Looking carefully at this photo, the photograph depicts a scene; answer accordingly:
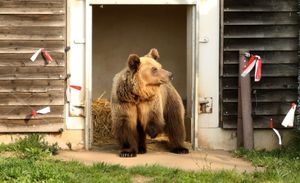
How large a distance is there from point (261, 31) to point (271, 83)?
2.51 feet

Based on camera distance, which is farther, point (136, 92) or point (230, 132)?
point (230, 132)

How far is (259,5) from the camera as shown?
364 inches

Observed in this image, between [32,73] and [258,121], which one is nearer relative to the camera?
[32,73]

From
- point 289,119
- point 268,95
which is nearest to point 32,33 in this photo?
point 268,95

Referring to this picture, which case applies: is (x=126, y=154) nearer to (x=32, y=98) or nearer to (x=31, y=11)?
Result: (x=32, y=98)

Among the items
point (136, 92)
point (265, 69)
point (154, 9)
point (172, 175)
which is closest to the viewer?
point (172, 175)

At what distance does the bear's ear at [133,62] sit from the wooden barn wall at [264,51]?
1.33 m

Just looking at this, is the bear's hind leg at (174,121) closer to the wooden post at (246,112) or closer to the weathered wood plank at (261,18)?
the wooden post at (246,112)

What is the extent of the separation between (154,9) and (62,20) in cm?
303

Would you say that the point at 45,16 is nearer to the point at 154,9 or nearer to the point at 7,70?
the point at 7,70

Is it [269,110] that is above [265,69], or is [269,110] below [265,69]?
below

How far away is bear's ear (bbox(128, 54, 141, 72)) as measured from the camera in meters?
8.62

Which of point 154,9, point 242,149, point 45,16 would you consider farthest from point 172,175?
point 154,9

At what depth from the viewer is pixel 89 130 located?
924 cm
